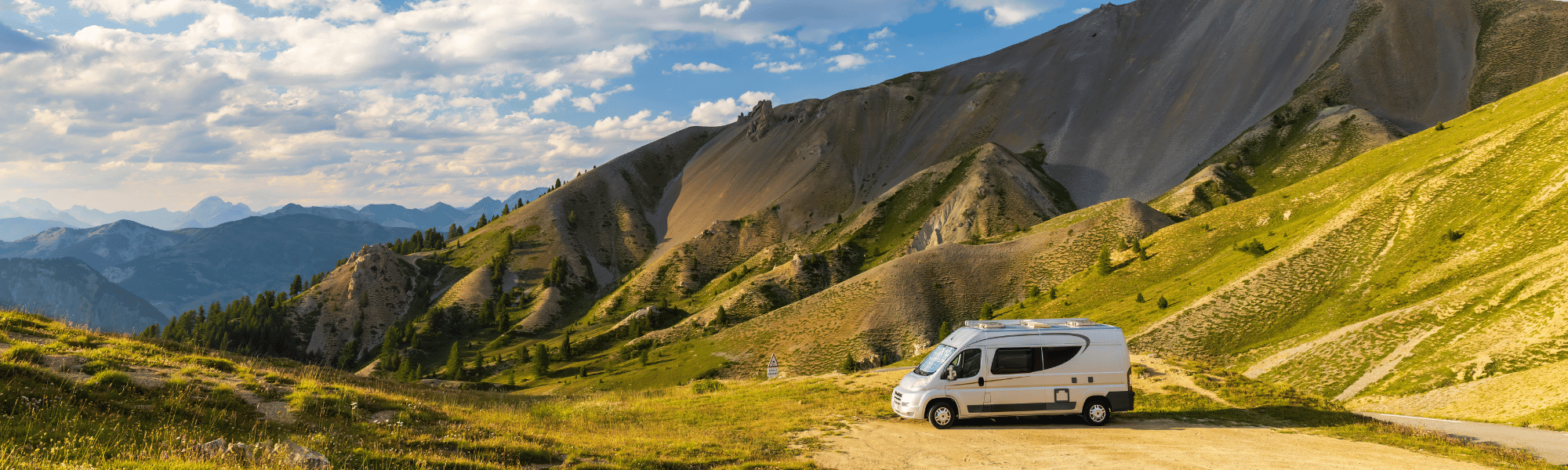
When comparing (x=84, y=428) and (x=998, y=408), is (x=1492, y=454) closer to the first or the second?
(x=998, y=408)

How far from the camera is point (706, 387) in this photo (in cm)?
4053

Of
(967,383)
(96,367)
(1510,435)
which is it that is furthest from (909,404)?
(96,367)

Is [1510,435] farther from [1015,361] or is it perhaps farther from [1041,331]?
[1015,361]

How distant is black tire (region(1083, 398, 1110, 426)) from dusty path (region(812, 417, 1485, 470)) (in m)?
0.49

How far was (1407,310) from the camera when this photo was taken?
4212 cm

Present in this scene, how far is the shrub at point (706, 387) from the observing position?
130 feet

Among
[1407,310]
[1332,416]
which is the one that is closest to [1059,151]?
[1407,310]

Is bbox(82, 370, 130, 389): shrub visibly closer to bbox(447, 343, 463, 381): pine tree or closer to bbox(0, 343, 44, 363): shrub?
bbox(0, 343, 44, 363): shrub

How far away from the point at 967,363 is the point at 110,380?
1002 inches

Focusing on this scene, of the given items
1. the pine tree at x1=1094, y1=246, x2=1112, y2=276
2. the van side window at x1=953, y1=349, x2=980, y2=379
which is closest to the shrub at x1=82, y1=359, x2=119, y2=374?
the van side window at x1=953, y1=349, x2=980, y2=379

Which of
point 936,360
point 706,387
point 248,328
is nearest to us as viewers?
point 936,360

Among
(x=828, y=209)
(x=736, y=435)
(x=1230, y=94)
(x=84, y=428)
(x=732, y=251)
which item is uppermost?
(x=1230, y=94)

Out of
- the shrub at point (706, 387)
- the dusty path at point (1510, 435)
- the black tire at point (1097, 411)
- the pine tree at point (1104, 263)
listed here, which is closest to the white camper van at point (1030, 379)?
the black tire at point (1097, 411)

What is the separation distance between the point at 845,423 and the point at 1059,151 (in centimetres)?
17631
